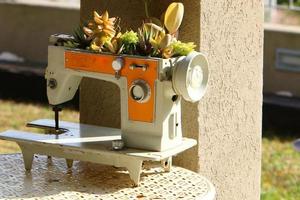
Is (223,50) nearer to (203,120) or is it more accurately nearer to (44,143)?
(203,120)

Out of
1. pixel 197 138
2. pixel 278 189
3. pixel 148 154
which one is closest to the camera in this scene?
pixel 148 154

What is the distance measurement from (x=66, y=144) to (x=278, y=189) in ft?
7.59

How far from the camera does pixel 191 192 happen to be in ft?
6.92

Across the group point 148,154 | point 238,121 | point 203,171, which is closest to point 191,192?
point 148,154

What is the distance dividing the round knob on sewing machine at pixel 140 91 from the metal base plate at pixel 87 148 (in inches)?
5.0

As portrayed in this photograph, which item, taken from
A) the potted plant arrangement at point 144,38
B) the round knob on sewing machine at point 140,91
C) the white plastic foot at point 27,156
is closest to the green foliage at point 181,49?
the potted plant arrangement at point 144,38

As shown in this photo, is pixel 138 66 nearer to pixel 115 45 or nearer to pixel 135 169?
pixel 115 45

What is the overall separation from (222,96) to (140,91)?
385mm

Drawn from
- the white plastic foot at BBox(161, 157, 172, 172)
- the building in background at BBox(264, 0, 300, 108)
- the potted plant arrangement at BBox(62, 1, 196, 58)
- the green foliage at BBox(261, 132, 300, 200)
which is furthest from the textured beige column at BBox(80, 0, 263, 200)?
the building in background at BBox(264, 0, 300, 108)

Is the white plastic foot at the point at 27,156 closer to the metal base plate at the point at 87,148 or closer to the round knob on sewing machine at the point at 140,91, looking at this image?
the metal base plate at the point at 87,148

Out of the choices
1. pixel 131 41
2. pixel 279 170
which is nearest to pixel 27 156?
pixel 131 41

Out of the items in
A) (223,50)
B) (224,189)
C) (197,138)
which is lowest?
(224,189)

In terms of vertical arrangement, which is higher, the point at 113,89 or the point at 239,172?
the point at 113,89

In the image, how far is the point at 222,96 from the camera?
244 cm
